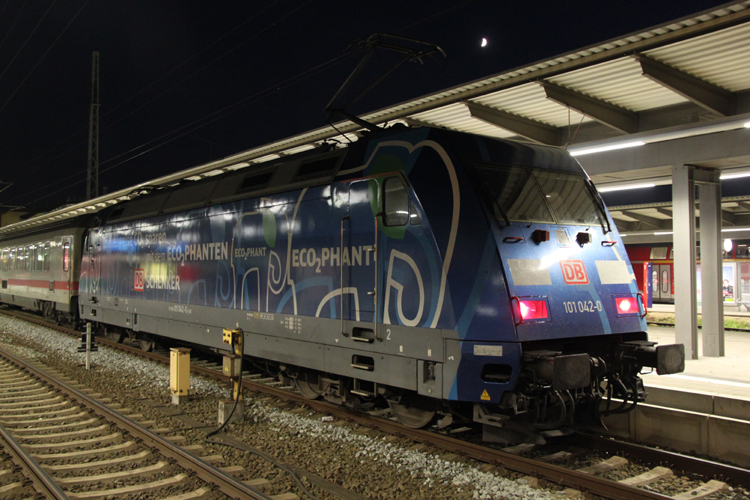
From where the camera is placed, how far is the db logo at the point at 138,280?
12.7 metres

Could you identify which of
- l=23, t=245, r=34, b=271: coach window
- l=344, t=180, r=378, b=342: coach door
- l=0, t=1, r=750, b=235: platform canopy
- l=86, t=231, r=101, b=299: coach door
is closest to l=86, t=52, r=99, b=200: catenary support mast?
l=23, t=245, r=34, b=271: coach window

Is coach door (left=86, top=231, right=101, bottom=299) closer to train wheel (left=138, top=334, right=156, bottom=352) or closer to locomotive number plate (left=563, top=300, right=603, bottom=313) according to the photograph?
train wheel (left=138, top=334, right=156, bottom=352)

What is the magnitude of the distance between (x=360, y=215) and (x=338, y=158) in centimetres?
104

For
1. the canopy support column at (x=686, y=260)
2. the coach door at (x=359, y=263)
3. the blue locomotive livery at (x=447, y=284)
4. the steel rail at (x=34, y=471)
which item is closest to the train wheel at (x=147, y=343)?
the blue locomotive livery at (x=447, y=284)

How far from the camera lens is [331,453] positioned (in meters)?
6.11

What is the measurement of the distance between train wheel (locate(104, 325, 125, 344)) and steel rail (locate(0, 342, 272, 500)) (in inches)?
214

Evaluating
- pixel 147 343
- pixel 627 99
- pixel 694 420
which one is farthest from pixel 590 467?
pixel 147 343

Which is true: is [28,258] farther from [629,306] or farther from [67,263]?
[629,306]

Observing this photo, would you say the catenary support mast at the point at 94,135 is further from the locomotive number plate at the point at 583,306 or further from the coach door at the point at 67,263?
the locomotive number plate at the point at 583,306

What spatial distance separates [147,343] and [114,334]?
2.76 metres

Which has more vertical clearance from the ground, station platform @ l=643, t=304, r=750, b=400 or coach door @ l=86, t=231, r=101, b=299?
coach door @ l=86, t=231, r=101, b=299

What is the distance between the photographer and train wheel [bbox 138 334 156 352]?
13.3m

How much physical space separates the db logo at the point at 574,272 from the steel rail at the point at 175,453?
3.78m

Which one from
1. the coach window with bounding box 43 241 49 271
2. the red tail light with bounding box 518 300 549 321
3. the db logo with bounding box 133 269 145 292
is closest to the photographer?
the red tail light with bounding box 518 300 549 321
